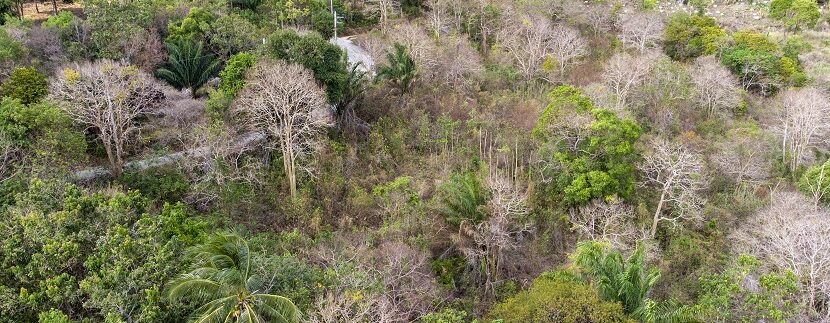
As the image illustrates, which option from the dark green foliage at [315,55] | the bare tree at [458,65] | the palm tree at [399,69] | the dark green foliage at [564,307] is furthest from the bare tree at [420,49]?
the dark green foliage at [564,307]

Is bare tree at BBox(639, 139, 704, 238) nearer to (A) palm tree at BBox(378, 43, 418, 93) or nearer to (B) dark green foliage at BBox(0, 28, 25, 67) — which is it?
(A) palm tree at BBox(378, 43, 418, 93)

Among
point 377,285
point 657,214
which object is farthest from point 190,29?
point 657,214

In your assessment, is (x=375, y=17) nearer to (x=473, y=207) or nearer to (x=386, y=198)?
(x=386, y=198)

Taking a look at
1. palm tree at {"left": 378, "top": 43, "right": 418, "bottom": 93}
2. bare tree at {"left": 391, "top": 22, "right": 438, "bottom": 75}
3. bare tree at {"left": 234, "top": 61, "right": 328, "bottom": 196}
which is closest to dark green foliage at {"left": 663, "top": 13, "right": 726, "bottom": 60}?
bare tree at {"left": 391, "top": 22, "right": 438, "bottom": 75}

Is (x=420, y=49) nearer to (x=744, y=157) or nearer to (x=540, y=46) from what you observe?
(x=540, y=46)

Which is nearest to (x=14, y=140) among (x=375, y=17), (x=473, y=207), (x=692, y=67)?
(x=473, y=207)

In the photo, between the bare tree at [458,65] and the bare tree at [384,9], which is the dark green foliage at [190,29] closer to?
the bare tree at [384,9]
